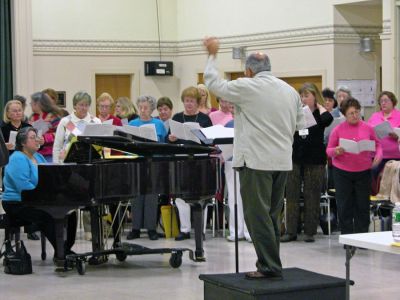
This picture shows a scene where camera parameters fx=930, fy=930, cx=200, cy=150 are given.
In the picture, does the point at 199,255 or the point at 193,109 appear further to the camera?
the point at 193,109

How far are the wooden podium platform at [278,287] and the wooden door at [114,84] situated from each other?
9.80m

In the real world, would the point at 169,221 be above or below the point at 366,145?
below

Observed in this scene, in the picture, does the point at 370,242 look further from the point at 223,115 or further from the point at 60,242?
the point at 223,115

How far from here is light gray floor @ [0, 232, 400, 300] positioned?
7.11 m

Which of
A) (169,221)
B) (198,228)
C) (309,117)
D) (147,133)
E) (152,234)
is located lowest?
(152,234)

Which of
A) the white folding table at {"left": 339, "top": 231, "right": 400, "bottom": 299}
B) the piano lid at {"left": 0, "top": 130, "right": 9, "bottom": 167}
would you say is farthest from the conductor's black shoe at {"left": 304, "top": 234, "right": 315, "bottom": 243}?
the piano lid at {"left": 0, "top": 130, "right": 9, "bottom": 167}

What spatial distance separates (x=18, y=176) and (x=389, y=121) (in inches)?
164

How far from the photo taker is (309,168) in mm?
9531

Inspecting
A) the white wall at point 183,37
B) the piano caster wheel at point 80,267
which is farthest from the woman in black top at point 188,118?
the white wall at point 183,37

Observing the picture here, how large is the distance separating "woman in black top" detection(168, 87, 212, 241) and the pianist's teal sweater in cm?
209

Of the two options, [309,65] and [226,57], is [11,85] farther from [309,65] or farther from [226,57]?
[309,65]

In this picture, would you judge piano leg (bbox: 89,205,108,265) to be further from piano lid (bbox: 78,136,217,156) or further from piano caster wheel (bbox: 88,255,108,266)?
piano lid (bbox: 78,136,217,156)

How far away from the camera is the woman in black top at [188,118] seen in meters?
9.74

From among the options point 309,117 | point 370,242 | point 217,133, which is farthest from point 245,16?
point 370,242
